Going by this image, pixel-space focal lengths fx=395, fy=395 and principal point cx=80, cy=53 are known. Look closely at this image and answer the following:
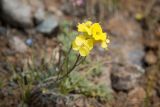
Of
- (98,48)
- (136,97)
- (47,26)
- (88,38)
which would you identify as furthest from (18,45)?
(88,38)

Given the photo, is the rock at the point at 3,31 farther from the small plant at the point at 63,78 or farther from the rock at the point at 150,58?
the rock at the point at 150,58

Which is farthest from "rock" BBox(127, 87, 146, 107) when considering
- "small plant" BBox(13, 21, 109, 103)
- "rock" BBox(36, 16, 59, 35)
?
"rock" BBox(36, 16, 59, 35)

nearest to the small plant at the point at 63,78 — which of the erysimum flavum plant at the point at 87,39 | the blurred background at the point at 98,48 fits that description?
the blurred background at the point at 98,48

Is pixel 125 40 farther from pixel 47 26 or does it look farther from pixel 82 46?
pixel 82 46

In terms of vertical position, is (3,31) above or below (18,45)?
above

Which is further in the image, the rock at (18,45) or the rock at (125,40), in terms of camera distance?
the rock at (125,40)

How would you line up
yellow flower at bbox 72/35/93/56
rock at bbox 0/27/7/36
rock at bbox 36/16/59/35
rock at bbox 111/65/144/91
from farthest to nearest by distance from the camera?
rock at bbox 36/16/59/35
rock at bbox 0/27/7/36
rock at bbox 111/65/144/91
yellow flower at bbox 72/35/93/56

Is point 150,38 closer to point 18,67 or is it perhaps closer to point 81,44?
point 18,67

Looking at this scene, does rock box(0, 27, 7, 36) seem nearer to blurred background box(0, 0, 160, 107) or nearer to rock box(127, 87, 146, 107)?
blurred background box(0, 0, 160, 107)
